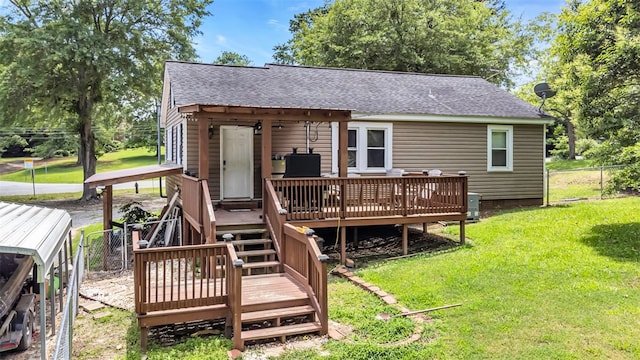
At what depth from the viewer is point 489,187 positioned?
1341 cm

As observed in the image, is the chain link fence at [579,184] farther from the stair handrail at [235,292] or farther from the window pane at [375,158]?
the stair handrail at [235,292]

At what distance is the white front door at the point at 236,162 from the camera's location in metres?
10.8

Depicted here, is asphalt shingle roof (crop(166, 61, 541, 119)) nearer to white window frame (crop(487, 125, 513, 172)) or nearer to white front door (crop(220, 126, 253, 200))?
white window frame (crop(487, 125, 513, 172))

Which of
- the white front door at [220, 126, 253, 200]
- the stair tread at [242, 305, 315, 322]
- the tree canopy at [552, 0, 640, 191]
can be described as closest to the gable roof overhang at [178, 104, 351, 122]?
the white front door at [220, 126, 253, 200]

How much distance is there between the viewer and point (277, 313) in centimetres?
569

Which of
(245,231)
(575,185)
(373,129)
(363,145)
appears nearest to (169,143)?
(363,145)

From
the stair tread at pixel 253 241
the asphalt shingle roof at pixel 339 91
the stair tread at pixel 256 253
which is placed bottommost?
the stair tread at pixel 256 253

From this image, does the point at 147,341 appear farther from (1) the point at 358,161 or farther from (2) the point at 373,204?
(1) the point at 358,161

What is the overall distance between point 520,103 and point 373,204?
8.20m

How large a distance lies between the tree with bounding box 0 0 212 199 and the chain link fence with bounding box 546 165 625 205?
1988cm

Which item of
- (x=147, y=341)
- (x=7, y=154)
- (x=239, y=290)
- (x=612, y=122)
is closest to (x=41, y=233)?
(x=147, y=341)

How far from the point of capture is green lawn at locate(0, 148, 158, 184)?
127ft

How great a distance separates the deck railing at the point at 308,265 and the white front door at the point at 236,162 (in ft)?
13.1

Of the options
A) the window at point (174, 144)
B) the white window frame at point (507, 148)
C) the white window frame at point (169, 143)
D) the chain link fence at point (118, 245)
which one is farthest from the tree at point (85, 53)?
the white window frame at point (507, 148)
